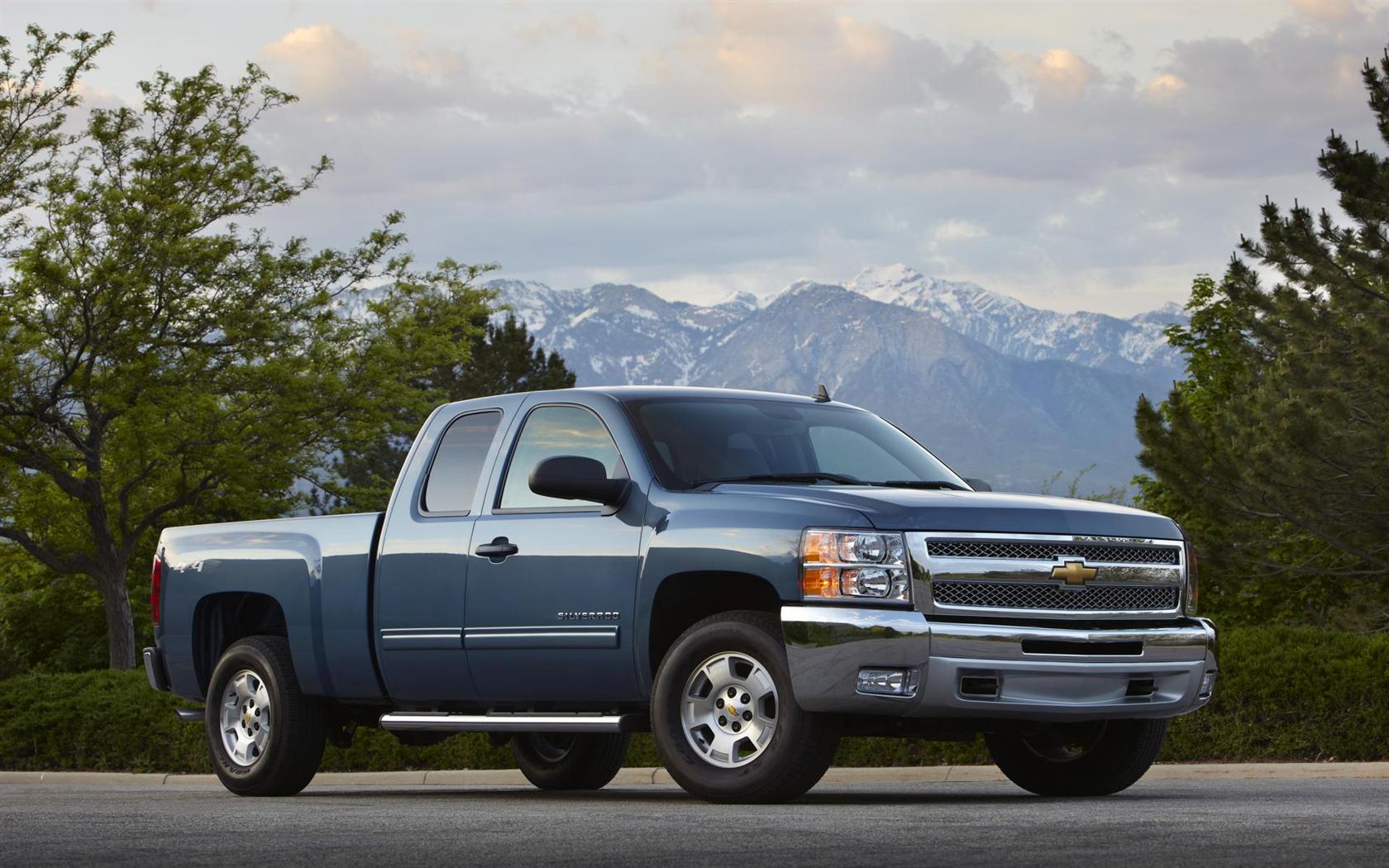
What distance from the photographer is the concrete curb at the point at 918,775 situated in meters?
13.9

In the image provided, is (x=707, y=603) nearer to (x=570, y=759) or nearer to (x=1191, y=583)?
(x=1191, y=583)

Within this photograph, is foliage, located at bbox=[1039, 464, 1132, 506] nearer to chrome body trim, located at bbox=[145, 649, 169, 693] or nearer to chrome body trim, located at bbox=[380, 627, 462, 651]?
chrome body trim, located at bbox=[145, 649, 169, 693]

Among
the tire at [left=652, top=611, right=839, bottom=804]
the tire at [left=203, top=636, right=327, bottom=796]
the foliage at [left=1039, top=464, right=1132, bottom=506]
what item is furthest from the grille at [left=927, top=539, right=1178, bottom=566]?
the foliage at [left=1039, top=464, right=1132, bottom=506]

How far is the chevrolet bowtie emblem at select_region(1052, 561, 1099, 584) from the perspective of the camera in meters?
9.00

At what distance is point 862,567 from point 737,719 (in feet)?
3.20

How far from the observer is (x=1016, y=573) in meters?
8.90

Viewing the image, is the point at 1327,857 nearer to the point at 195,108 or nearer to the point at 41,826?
the point at 41,826

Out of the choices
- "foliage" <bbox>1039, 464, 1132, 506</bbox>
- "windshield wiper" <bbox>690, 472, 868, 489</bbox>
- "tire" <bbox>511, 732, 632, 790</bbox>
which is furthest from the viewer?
"foliage" <bbox>1039, 464, 1132, 506</bbox>

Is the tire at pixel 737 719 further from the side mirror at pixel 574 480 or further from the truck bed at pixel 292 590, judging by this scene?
the truck bed at pixel 292 590

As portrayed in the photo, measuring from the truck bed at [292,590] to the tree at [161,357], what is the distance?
15.4 m

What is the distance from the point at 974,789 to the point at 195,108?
68.0ft

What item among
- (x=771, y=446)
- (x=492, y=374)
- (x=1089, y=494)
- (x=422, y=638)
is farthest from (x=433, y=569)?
(x=492, y=374)

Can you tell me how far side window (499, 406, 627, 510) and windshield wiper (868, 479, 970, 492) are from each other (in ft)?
4.53

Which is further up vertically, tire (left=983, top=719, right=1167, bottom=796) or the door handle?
the door handle
